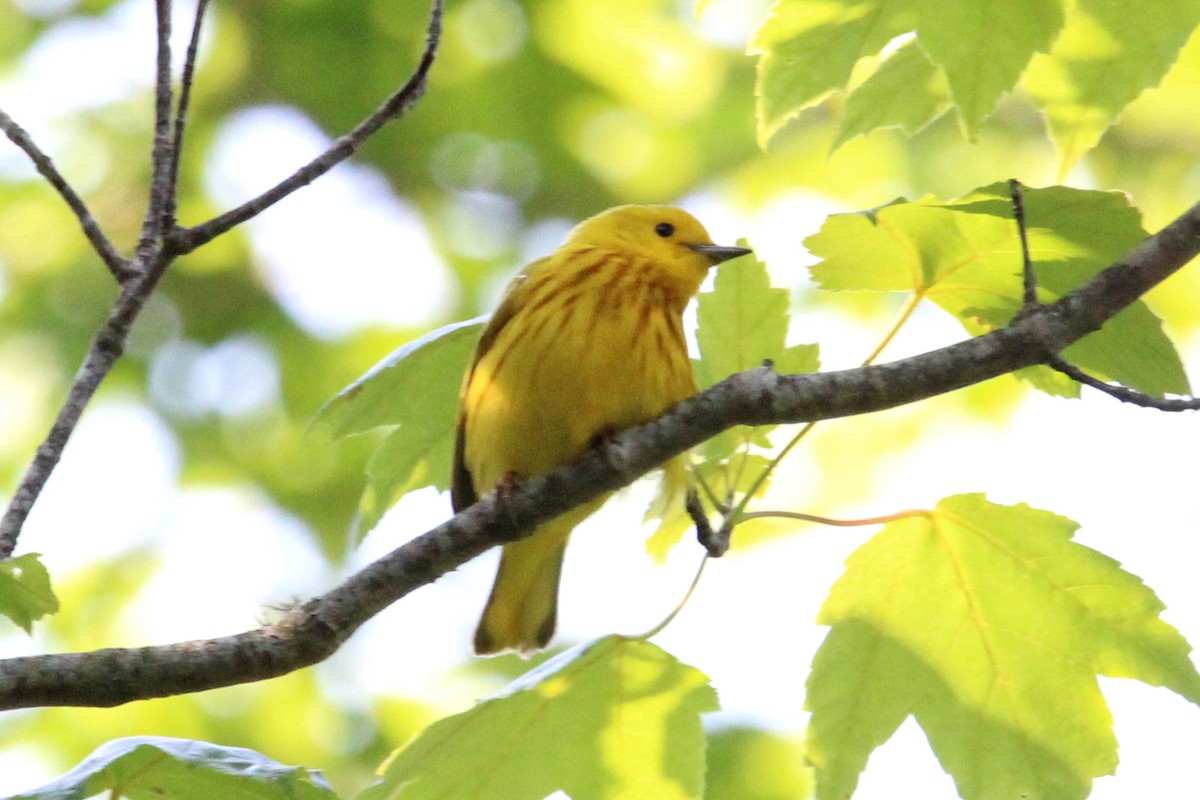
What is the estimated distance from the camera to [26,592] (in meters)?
1.81

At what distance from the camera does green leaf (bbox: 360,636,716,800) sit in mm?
2311

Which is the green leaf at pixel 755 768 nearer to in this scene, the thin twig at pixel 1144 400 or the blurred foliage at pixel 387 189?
the blurred foliage at pixel 387 189

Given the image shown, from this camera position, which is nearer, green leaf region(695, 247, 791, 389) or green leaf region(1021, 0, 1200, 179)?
green leaf region(1021, 0, 1200, 179)

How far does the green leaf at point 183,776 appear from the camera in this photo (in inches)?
74.4

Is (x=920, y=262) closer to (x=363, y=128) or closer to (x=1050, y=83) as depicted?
(x=1050, y=83)

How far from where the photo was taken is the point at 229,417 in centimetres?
652

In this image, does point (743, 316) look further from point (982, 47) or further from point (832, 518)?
point (982, 47)

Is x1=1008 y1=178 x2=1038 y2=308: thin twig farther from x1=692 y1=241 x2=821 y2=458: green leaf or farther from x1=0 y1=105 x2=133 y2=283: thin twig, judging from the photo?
x1=0 y1=105 x2=133 y2=283: thin twig

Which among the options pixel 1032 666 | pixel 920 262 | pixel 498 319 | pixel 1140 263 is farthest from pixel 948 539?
pixel 498 319

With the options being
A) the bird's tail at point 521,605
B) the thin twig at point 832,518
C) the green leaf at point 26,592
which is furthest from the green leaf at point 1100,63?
the bird's tail at point 521,605

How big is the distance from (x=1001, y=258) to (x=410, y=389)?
1.23 m

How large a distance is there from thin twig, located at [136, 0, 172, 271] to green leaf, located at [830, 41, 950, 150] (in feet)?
3.99

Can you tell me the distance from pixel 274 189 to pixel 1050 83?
54.2 inches

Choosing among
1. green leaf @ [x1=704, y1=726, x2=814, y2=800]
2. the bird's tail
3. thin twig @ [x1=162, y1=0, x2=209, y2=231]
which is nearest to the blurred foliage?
green leaf @ [x1=704, y1=726, x2=814, y2=800]
